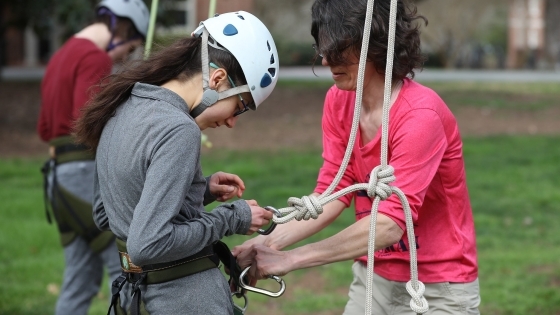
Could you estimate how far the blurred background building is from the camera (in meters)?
31.3

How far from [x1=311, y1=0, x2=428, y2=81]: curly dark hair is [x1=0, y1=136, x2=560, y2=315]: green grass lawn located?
10.6 ft

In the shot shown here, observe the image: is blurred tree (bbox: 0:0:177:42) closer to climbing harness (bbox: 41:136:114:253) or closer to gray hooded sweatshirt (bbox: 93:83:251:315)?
climbing harness (bbox: 41:136:114:253)

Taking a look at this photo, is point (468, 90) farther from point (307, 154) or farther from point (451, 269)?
point (451, 269)

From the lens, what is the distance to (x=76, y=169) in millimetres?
4961

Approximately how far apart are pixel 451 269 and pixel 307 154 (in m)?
8.60

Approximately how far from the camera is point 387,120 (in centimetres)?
279

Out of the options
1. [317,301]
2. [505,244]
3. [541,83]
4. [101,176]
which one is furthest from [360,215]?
[541,83]

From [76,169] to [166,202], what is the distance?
105 inches

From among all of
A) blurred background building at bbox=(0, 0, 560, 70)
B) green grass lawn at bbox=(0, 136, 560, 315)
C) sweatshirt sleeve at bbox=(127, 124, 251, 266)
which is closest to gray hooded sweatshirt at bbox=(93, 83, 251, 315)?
→ sweatshirt sleeve at bbox=(127, 124, 251, 266)

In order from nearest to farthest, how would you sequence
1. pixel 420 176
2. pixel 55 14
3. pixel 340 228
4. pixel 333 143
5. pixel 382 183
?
pixel 382 183, pixel 420 176, pixel 333 143, pixel 340 228, pixel 55 14

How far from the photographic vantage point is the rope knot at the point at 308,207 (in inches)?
117

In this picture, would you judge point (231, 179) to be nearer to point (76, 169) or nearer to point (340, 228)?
point (76, 169)

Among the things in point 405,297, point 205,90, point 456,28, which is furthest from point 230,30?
point 456,28

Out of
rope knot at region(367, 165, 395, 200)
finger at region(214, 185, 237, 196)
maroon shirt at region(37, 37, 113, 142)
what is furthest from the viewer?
maroon shirt at region(37, 37, 113, 142)
